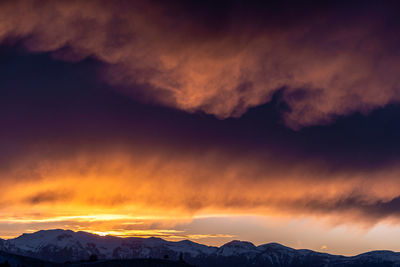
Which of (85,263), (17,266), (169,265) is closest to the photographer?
(17,266)

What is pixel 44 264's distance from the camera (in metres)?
169

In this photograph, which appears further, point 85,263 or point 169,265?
point 169,265

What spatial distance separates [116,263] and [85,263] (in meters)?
12.9

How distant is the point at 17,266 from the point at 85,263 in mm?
28130

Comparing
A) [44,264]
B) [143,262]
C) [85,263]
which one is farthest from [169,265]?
[44,264]

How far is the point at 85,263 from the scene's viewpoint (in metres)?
180

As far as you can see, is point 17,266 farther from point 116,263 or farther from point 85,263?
point 116,263

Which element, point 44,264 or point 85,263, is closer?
point 44,264

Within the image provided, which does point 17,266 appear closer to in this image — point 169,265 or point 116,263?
point 116,263

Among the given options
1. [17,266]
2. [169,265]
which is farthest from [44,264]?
[169,265]

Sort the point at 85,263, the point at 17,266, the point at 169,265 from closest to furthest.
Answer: the point at 17,266 → the point at 85,263 → the point at 169,265

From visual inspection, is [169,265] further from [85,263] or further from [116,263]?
[85,263]

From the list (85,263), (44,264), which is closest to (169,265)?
(85,263)

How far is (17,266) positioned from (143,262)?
170ft
